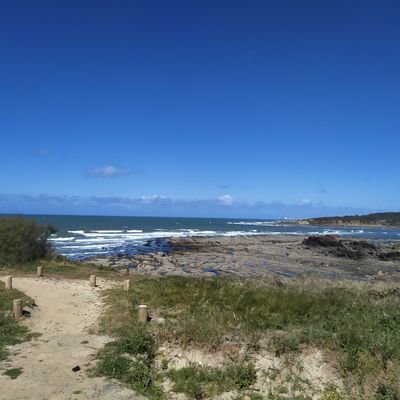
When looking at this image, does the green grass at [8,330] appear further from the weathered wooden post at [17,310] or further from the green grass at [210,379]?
the green grass at [210,379]

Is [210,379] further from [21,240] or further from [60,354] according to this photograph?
[21,240]

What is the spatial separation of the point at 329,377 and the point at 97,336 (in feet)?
19.9

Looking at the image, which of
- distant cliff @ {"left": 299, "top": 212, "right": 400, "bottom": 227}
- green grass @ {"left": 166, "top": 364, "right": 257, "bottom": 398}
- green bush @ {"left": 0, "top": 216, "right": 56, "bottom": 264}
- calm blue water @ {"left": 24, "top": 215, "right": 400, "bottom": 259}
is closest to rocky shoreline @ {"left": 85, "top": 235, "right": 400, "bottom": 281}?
calm blue water @ {"left": 24, "top": 215, "right": 400, "bottom": 259}

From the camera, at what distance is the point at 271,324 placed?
1171 centimetres

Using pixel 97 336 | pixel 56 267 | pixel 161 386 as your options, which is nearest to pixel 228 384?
pixel 161 386

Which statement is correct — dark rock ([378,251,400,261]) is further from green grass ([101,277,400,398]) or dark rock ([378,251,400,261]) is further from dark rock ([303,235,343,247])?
green grass ([101,277,400,398])

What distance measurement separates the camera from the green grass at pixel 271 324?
944cm

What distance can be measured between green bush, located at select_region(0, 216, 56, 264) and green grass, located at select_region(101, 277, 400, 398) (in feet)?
35.4

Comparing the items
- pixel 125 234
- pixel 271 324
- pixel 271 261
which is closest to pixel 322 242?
pixel 271 261

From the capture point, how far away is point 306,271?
36094 mm

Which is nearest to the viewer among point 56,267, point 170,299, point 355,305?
point 355,305

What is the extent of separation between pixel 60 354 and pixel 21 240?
1543cm

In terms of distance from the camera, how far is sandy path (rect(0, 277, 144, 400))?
8.86 meters

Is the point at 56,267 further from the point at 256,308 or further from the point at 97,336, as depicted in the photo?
the point at 256,308
